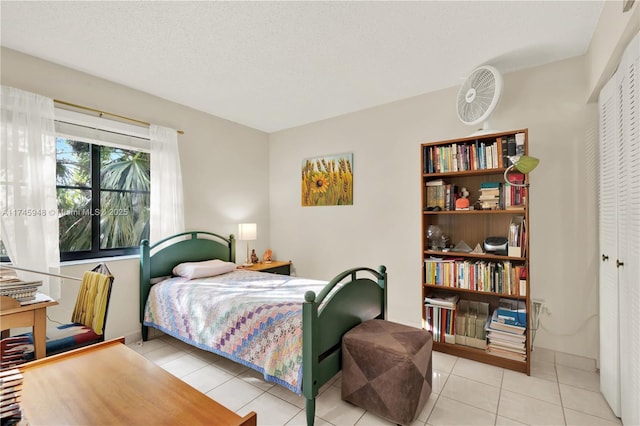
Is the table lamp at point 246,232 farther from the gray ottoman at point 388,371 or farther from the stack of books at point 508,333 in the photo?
the stack of books at point 508,333

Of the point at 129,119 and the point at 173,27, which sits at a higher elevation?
the point at 173,27

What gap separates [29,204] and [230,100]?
6.68 feet

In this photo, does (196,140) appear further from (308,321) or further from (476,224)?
(476,224)

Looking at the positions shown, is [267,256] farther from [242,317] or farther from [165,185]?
[242,317]

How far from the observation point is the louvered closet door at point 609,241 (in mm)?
1838

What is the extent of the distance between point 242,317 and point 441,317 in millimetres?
1845

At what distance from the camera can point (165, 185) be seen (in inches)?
126

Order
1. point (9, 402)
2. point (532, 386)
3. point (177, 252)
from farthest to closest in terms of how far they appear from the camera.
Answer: point (177, 252), point (532, 386), point (9, 402)

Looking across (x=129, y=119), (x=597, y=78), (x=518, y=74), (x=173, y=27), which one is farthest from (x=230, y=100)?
(x=597, y=78)

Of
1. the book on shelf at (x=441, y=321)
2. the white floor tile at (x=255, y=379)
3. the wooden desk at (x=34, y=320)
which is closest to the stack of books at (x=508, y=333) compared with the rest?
the book on shelf at (x=441, y=321)

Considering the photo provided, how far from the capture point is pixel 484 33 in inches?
84.8

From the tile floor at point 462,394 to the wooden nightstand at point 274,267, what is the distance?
1232 mm

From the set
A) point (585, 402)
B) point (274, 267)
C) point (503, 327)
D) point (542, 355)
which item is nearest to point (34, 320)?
point (274, 267)

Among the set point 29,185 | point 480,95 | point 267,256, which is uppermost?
point 480,95
